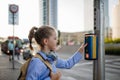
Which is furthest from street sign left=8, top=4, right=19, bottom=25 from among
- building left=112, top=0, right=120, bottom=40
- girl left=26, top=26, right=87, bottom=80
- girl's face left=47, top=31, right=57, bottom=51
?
A: building left=112, top=0, right=120, bottom=40

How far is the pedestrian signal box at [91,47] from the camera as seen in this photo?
147 inches

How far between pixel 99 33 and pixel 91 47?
41 cm

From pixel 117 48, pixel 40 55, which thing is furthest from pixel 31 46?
pixel 117 48

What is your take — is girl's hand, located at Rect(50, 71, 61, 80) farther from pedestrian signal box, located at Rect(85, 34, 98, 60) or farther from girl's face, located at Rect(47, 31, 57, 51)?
pedestrian signal box, located at Rect(85, 34, 98, 60)

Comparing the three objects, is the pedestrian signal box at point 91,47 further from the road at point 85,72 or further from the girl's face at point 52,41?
the road at point 85,72

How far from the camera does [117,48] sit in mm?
34531

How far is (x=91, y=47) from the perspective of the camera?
3748 millimetres

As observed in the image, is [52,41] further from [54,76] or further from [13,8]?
[13,8]

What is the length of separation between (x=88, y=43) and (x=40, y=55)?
109cm

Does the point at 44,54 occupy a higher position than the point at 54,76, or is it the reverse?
the point at 44,54

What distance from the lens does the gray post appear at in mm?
4081

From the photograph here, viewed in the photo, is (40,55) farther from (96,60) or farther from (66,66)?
(96,60)

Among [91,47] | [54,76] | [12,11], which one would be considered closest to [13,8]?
[12,11]

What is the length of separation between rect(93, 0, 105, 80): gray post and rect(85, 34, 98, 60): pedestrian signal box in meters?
0.11
